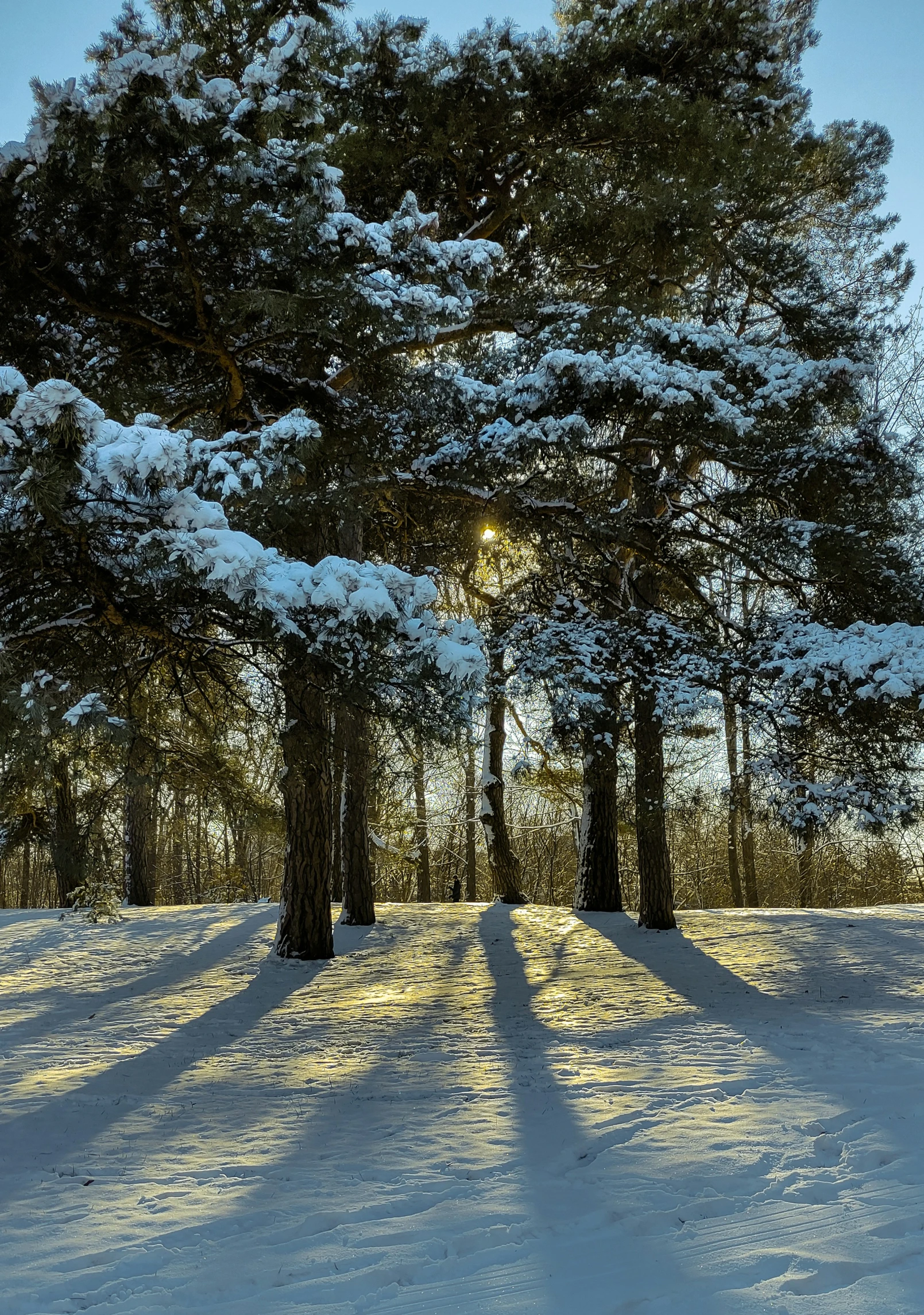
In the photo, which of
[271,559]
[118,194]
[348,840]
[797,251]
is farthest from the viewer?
[348,840]

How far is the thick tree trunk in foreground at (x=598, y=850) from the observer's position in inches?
503

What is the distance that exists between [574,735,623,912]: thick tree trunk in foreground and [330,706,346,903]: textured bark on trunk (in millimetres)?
3497

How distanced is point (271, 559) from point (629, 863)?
2094cm

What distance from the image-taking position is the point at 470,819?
1734 cm

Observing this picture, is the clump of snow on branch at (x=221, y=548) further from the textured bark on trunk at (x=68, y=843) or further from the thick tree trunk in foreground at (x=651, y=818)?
the thick tree trunk in foreground at (x=651, y=818)

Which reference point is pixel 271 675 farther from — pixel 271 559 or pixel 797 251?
pixel 797 251

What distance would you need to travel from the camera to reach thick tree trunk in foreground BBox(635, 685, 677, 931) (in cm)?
916

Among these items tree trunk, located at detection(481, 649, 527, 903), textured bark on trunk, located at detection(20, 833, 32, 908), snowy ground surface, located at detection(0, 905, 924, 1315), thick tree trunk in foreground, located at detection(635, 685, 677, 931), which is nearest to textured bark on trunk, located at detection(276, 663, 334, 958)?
snowy ground surface, located at detection(0, 905, 924, 1315)

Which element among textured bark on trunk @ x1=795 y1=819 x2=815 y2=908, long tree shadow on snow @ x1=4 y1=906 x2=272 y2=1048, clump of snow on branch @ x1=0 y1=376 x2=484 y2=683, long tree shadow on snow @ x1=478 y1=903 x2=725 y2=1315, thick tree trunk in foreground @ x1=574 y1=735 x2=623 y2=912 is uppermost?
clump of snow on branch @ x1=0 y1=376 x2=484 y2=683

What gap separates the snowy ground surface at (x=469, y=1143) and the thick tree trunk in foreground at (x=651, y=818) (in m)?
1.78

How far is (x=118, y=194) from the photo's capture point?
652 cm

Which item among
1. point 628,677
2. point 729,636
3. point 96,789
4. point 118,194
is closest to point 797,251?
point 729,636

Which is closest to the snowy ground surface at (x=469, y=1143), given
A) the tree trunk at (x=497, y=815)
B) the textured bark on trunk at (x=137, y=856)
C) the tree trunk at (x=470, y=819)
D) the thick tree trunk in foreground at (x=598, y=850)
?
the thick tree trunk in foreground at (x=598, y=850)

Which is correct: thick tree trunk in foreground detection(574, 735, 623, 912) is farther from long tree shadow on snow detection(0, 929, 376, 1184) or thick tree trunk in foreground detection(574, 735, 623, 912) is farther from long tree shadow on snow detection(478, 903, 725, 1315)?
long tree shadow on snow detection(478, 903, 725, 1315)
